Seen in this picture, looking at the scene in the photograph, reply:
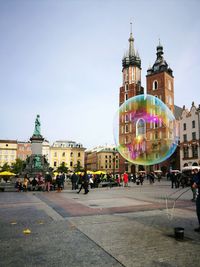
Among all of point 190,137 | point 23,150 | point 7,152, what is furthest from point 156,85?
point 7,152

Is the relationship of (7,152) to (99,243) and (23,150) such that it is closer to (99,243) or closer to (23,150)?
(23,150)

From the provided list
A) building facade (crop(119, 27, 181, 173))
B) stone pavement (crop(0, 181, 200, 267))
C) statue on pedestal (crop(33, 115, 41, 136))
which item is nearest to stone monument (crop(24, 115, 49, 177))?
statue on pedestal (crop(33, 115, 41, 136))

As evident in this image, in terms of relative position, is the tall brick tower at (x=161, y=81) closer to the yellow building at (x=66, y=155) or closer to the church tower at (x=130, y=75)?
the church tower at (x=130, y=75)

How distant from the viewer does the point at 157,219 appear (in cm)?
797

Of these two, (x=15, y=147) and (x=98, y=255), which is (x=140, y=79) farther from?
(x=98, y=255)

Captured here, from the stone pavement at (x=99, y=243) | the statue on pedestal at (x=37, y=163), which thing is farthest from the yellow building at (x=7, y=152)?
the stone pavement at (x=99, y=243)

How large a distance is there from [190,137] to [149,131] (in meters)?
46.8

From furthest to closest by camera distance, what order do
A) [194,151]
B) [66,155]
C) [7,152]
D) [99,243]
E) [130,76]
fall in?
[66,155]
[7,152]
[130,76]
[194,151]
[99,243]

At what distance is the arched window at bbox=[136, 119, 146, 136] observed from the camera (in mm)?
15359

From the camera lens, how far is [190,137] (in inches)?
2317

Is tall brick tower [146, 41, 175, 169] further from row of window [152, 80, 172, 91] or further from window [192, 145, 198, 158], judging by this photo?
window [192, 145, 198, 158]

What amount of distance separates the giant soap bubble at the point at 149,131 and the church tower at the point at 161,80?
62.0 m

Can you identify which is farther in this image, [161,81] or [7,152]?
[7,152]

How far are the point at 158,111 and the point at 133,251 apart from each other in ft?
36.4
